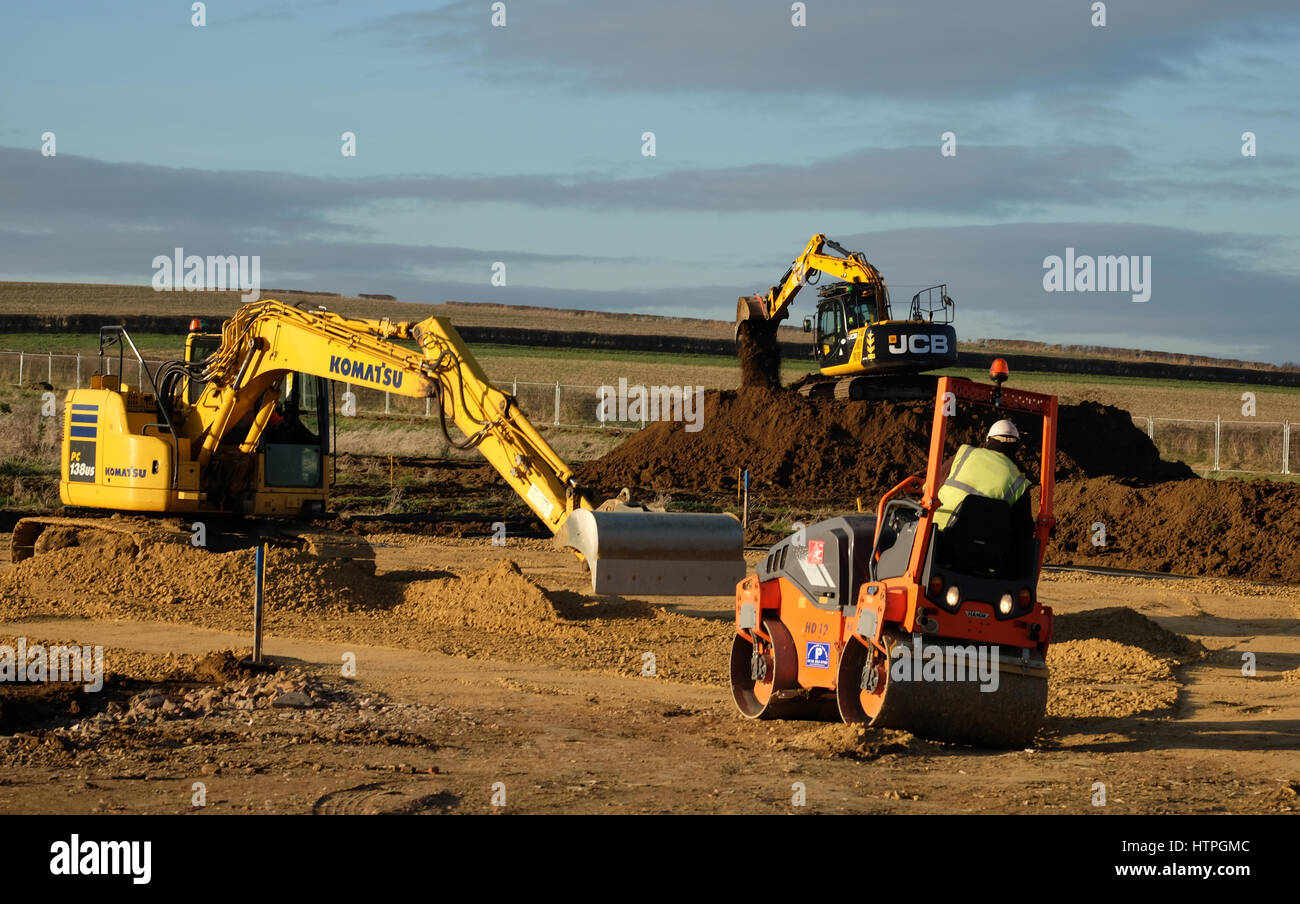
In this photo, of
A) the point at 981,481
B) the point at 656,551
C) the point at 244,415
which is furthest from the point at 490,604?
the point at 981,481

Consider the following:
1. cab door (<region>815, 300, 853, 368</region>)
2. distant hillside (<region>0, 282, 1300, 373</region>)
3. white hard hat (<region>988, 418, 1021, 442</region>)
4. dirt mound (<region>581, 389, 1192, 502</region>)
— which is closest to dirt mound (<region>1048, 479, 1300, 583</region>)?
dirt mound (<region>581, 389, 1192, 502</region>)

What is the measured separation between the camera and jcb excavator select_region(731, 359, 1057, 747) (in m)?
9.44

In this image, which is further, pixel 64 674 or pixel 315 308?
pixel 315 308

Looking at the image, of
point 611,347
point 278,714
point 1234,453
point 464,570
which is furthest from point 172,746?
point 611,347

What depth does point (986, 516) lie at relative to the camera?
9414 mm

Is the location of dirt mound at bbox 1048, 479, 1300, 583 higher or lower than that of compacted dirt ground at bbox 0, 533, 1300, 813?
higher

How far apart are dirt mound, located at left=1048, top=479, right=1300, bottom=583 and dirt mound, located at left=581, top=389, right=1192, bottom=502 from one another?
4.83 meters

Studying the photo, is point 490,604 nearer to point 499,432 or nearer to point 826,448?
point 499,432

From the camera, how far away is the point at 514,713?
11.2 meters

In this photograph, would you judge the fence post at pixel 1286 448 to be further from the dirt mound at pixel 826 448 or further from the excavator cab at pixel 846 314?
the excavator cab at pixel 846 314

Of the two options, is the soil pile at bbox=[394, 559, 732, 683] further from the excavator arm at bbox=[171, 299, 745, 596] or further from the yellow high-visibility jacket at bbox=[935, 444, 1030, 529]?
the yellow high-visibility jacket at bbox=[935, 444, 1030, 529]

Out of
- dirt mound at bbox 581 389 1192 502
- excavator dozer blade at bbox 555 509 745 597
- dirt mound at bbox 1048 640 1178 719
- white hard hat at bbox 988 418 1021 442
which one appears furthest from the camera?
dirt mound at bbox 581 389 1192 502
